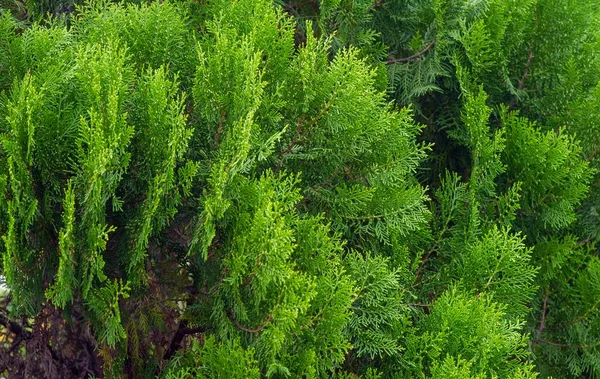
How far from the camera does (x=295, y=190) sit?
4539 millimetres

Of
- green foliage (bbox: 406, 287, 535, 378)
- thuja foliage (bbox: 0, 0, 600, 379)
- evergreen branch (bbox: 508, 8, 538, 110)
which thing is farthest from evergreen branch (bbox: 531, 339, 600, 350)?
evergreen branch (bbox: 508, 8, 538, 110)

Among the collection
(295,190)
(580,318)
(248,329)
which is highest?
(295,190)

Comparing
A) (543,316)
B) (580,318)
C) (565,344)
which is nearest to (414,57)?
(543,316)

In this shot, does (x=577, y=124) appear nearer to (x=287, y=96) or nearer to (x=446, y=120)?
(x=446, y=120)

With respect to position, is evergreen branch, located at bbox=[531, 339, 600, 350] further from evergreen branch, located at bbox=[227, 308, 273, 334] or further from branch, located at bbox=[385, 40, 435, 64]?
evergreen branch, located at bbox=[227, 308, 273, 334]

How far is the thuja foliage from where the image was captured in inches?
169

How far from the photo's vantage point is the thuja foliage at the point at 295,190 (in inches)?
169

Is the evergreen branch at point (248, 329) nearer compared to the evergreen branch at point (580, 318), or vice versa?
the evergreen branch at point (248, 329)

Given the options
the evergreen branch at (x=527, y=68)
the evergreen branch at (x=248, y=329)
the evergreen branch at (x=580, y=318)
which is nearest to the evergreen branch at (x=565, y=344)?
the evergreen branch at (x=580, y=318)

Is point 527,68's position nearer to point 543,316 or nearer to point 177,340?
point 543,316

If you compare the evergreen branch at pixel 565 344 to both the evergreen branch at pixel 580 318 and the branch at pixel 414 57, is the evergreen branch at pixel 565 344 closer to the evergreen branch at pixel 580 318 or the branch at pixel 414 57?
the evergreen branch at pixel 580 318

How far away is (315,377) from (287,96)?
5.68 feet

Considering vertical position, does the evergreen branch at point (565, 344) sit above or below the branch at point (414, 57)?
below

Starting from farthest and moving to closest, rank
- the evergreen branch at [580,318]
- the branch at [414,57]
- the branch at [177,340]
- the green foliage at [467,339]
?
the branch at [414,57] < the evergreen branch at [580,318] < the branch at [177,340] < the green foliage at [467,339]
